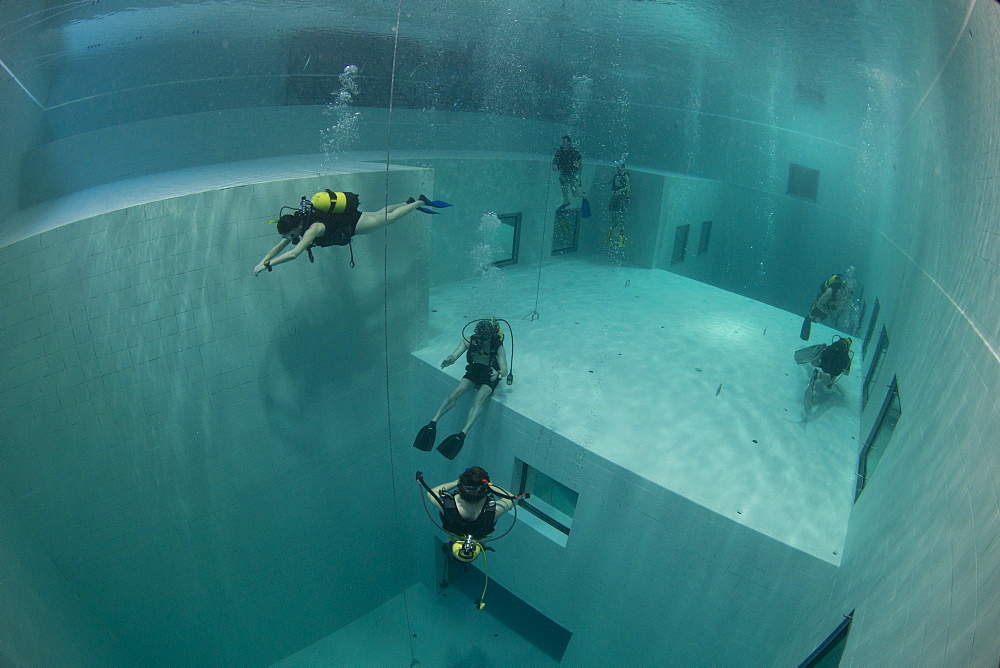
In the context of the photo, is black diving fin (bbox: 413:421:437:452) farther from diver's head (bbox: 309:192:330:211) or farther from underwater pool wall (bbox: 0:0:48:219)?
underwater pool wall (bbox: 0:0:48:219)

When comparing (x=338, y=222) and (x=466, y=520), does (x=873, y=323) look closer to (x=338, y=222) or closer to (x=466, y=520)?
(x=466, y=520)

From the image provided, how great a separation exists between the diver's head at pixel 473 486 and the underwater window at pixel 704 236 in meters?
9.90

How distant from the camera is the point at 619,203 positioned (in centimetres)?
945

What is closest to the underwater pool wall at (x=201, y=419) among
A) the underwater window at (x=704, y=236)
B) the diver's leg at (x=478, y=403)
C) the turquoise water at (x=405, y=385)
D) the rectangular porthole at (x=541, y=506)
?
the turquoise water at (x=405, y=385)

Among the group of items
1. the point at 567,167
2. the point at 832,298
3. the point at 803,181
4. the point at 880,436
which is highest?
the point at 803,181

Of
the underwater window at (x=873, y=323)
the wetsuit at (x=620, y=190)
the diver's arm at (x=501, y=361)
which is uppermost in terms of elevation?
the wetsuit at (x=620, y=190)

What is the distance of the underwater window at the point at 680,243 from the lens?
10581 mm

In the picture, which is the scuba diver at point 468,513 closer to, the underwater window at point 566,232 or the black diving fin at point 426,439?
the black diving fin at point 426,439

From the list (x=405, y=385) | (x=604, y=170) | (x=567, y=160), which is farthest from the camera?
(x=604, y=170)

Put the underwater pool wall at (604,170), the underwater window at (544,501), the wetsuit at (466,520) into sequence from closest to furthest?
the wetsuit at (466,520)
the underwater pool wall at (604,170)
the underwater window at (544,501)

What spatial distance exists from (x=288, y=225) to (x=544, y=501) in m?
3.82

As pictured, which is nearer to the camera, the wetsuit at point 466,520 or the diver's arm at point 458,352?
the wetsuit at point 466,520

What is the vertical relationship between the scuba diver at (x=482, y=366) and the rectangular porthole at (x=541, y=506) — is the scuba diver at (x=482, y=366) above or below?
above

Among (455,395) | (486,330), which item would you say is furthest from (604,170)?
(455,395)
